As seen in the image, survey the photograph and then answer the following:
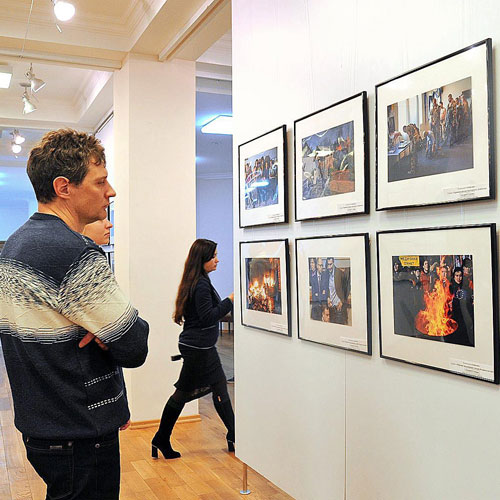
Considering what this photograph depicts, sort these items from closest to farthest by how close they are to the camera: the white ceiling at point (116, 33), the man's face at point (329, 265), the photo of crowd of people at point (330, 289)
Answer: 1. the photo of crowd of people at point (330, 289)
2. the man's face at point (329, 265)
3. the white ceiling at point (116, 33)

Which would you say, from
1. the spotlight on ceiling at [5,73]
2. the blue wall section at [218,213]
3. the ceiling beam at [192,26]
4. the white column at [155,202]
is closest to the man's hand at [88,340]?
the ceiling beam at [192,26]

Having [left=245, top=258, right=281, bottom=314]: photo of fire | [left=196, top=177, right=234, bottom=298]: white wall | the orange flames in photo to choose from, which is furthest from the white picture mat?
[left=196, top=177, right=234, bottom=298]: white wall

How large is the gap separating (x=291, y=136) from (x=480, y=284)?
4.80 feet

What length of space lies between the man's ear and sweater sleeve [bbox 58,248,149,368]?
8.3 inches

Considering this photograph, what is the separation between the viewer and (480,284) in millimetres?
1908

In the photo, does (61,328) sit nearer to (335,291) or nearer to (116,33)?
(335,291)

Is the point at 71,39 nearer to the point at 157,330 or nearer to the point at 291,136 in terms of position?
the point at 157,330

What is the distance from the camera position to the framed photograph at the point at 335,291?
251 centimetres

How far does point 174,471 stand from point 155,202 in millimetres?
2348

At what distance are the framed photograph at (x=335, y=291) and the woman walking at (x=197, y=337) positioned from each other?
5.21ft

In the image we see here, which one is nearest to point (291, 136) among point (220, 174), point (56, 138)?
point (56, 138)

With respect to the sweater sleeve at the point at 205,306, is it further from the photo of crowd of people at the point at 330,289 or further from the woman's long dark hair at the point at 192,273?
the photo of crowd of people at the point at 330,289

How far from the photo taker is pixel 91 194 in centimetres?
195

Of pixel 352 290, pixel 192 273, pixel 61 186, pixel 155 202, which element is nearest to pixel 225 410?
pixel 192 273
